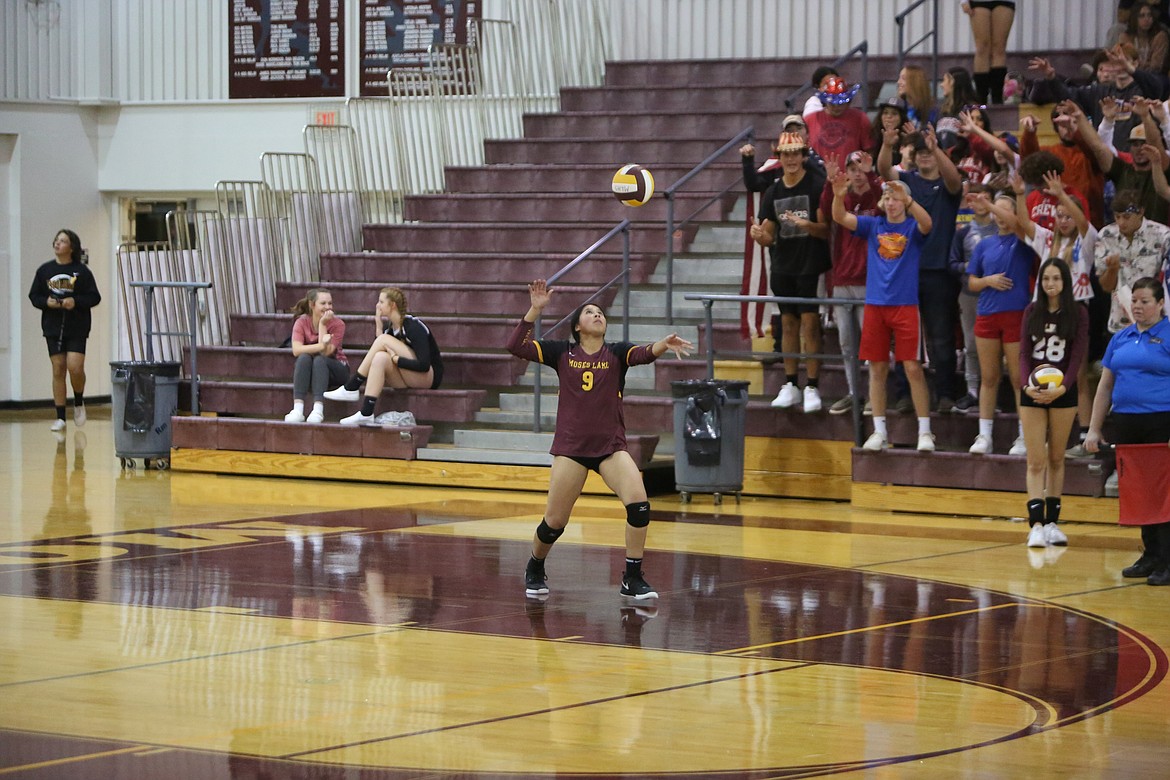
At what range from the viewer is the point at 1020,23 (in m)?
19.6

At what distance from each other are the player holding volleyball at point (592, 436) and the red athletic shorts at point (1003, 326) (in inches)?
173

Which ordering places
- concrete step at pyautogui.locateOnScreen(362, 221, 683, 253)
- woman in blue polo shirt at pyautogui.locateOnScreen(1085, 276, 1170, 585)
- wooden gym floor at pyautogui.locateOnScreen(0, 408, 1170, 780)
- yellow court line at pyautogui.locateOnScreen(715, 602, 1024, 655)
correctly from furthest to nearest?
1. concrete step at pyautogui.locateOnScreen(362, 221, 683, 253)
2. woman in blue polo shirt at pyautogui.locateOnScreen(1085, 276, 1170, 585)
3. yellow court line at pyautogui.locateOnScreen(715, 602, 1024, 655)
4. wooden gym floor at pyautogui.locateOnScreen(0, 408, 1170, 780)

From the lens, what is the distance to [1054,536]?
12.2 metres

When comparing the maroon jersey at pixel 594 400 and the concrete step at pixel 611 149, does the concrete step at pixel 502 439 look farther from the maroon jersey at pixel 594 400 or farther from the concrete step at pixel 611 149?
the maroon jersey at pixel 594 400

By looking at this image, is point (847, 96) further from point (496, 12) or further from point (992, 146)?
point (496, 12)

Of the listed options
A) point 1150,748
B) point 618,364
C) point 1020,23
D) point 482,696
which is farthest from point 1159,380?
point 1020,23

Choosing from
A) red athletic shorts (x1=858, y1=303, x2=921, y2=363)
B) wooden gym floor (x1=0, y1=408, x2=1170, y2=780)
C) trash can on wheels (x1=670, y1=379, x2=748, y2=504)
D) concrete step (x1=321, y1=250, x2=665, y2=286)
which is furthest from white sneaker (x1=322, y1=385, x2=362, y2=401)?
red athletic shorts (x1=858, y1=303, x2=921, y2=363)

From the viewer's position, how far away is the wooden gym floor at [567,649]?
20.7 ft

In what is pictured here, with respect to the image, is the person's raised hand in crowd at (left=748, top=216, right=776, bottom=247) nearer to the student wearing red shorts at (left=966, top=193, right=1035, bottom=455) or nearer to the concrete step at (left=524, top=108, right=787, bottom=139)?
the student wearing red shorts at (left=966, top=193, right=1035, bottom=455)

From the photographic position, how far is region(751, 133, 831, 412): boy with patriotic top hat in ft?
48.8

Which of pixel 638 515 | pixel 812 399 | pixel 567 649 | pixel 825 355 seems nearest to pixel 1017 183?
pixel 825 355

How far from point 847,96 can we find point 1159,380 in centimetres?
620

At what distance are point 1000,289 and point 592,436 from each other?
4.85m

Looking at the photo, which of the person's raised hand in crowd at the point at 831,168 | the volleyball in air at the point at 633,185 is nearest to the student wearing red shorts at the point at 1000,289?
the person's raised hand in crowd at the point at 831,168
